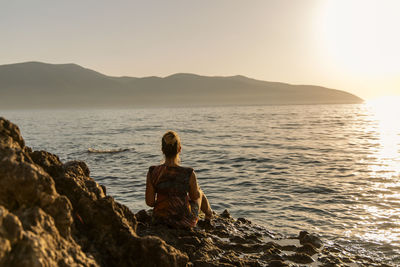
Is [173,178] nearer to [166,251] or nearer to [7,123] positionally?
[166,251]

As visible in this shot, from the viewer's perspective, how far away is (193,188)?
5.42 m

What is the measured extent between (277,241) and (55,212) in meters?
4.48

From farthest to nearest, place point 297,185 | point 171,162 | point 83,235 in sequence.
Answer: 1. point 297,185
2. point 171,162
3. point 83,235

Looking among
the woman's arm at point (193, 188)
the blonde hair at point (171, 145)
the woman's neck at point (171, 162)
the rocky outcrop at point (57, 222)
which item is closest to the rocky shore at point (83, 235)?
the rocky outcrop at point (57, 222)

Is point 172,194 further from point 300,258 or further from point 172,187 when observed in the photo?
point 300,258

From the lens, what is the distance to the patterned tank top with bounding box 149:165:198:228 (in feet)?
17.5

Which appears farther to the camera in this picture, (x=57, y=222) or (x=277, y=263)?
(x=277, y=263)

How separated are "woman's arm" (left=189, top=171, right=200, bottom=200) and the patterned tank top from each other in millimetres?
57

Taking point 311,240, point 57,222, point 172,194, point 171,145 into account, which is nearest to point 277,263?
point 311,240

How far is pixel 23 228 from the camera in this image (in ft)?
9.45

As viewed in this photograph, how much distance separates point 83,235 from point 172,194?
6.04 ft

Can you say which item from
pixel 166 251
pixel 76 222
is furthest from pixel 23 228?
pixel 166 251

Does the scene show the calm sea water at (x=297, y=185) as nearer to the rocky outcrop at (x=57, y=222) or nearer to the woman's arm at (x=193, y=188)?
the woman's arm at (x=193, y=188)

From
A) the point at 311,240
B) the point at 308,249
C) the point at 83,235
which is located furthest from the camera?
the point at 311,240
